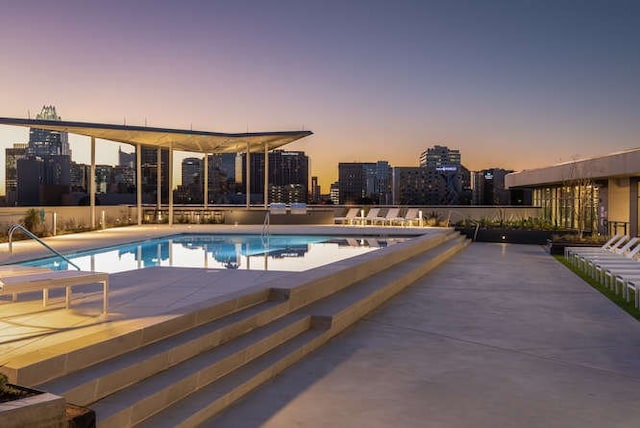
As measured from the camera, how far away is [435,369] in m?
4.94

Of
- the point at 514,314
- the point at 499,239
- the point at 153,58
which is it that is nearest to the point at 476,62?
the point at 499,239

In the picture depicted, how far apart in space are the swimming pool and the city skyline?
22.5ft

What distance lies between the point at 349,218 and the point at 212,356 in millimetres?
20298

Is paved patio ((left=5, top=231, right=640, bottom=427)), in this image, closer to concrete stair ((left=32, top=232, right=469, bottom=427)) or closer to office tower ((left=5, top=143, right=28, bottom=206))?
concrete stair ((left=32, top=232, right=469, bottom=427))

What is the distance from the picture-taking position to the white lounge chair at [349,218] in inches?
963

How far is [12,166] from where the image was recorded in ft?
151

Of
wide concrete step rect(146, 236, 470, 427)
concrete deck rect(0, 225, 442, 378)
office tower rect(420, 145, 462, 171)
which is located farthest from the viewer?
office tower rect(420, 145, 462, 171)

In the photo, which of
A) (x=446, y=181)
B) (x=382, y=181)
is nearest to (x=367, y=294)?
(x=446, y=181)

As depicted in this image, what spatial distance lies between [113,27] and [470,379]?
769 inches

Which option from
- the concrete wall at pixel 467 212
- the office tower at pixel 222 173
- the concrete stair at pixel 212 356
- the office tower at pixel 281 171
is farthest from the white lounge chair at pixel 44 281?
the office tower at pixel 281 171

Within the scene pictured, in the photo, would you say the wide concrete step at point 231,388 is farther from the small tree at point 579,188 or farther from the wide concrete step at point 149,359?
the small tree at point 579,188

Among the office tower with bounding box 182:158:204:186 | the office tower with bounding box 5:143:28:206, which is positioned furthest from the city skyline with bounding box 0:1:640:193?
the office tower with bounding box 182:158:204:186

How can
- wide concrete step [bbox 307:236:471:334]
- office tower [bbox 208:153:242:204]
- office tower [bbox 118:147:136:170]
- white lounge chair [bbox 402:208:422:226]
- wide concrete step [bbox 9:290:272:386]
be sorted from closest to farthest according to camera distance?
1. wide concrete step [bbox 9:290:272:386]
2. wide concrete step [bbox 307:236:471:334]
3. white lounge chair [bbox 402:208:422:226]
4. office tower [bbox 118:147:136:170]
5. office tower [bbox 208:153:242:204]

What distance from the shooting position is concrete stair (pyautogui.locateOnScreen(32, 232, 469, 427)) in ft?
11.3
